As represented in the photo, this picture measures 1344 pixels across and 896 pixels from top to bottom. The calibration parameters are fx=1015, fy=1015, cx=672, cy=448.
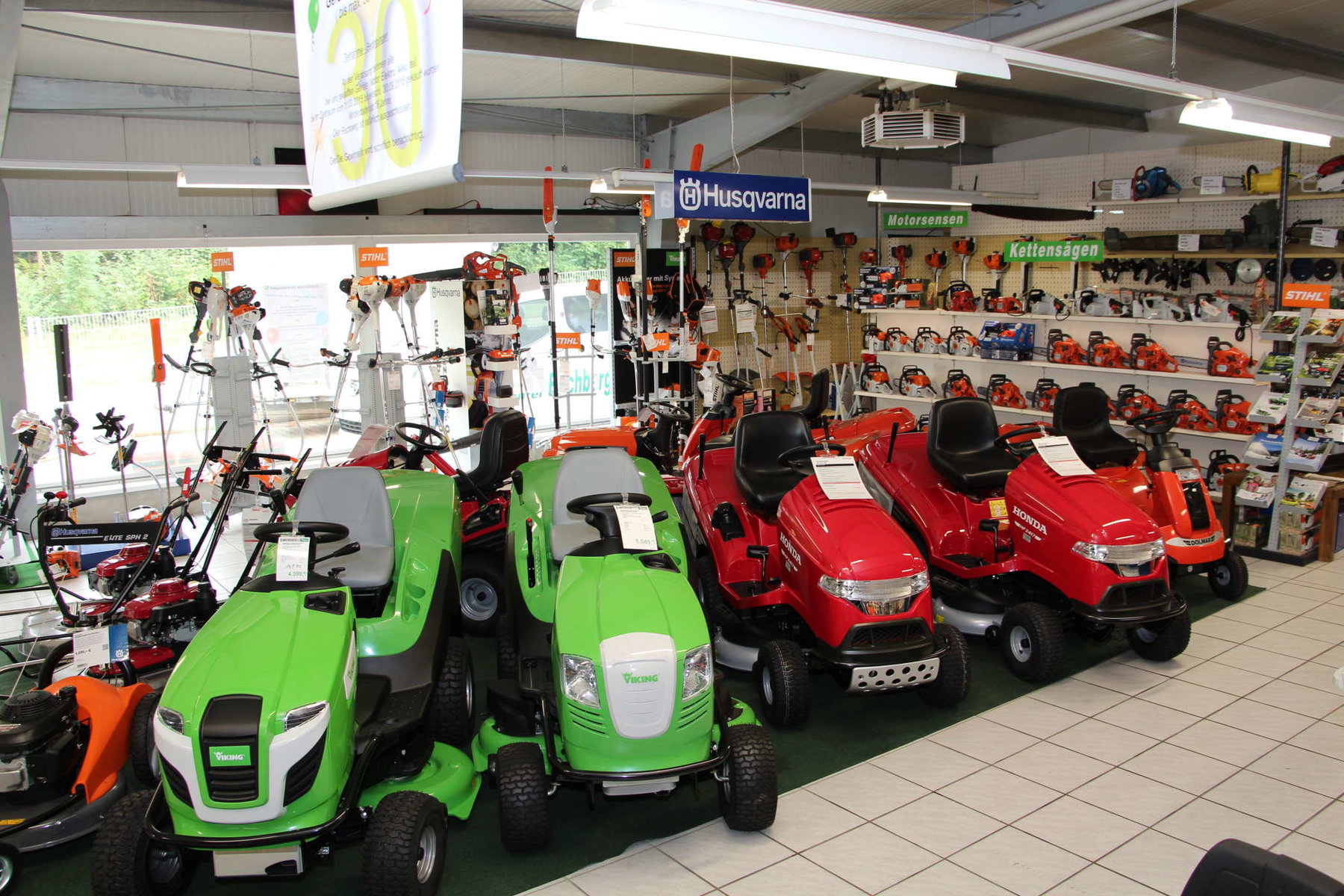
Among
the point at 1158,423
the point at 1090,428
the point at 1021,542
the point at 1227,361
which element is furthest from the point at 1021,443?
the point at 1227,361

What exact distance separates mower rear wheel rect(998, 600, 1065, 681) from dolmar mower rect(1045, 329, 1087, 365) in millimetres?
4523

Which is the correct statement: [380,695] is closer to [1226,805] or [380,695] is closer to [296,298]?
[1226,805]

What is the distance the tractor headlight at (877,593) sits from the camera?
4.20 meters

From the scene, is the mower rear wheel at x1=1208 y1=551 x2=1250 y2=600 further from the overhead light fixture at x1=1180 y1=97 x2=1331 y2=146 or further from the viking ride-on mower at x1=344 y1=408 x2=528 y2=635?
the viking ride-on mower at x1=344 y1=408 x2=528 y2=635

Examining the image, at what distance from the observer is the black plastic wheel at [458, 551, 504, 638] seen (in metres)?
5.75

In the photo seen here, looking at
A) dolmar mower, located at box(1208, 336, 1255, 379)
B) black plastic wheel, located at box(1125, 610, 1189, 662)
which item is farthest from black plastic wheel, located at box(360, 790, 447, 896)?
dolmar mower, located at box(1208, 336, 1255, 379)

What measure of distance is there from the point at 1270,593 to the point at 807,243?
278 inches

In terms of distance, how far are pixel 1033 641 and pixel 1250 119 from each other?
2.86 meters

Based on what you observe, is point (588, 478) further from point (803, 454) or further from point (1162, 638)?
point (1162, 638)

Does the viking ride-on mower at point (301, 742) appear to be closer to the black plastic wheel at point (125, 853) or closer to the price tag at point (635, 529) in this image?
the black plastic wheel at point (125, 853)

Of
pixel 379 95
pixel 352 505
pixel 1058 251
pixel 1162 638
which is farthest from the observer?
pixel 1058 251

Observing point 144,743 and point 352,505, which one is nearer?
point 144,743

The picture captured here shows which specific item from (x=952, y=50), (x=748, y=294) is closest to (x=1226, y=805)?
(x=952, y=50)

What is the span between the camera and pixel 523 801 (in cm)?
336
